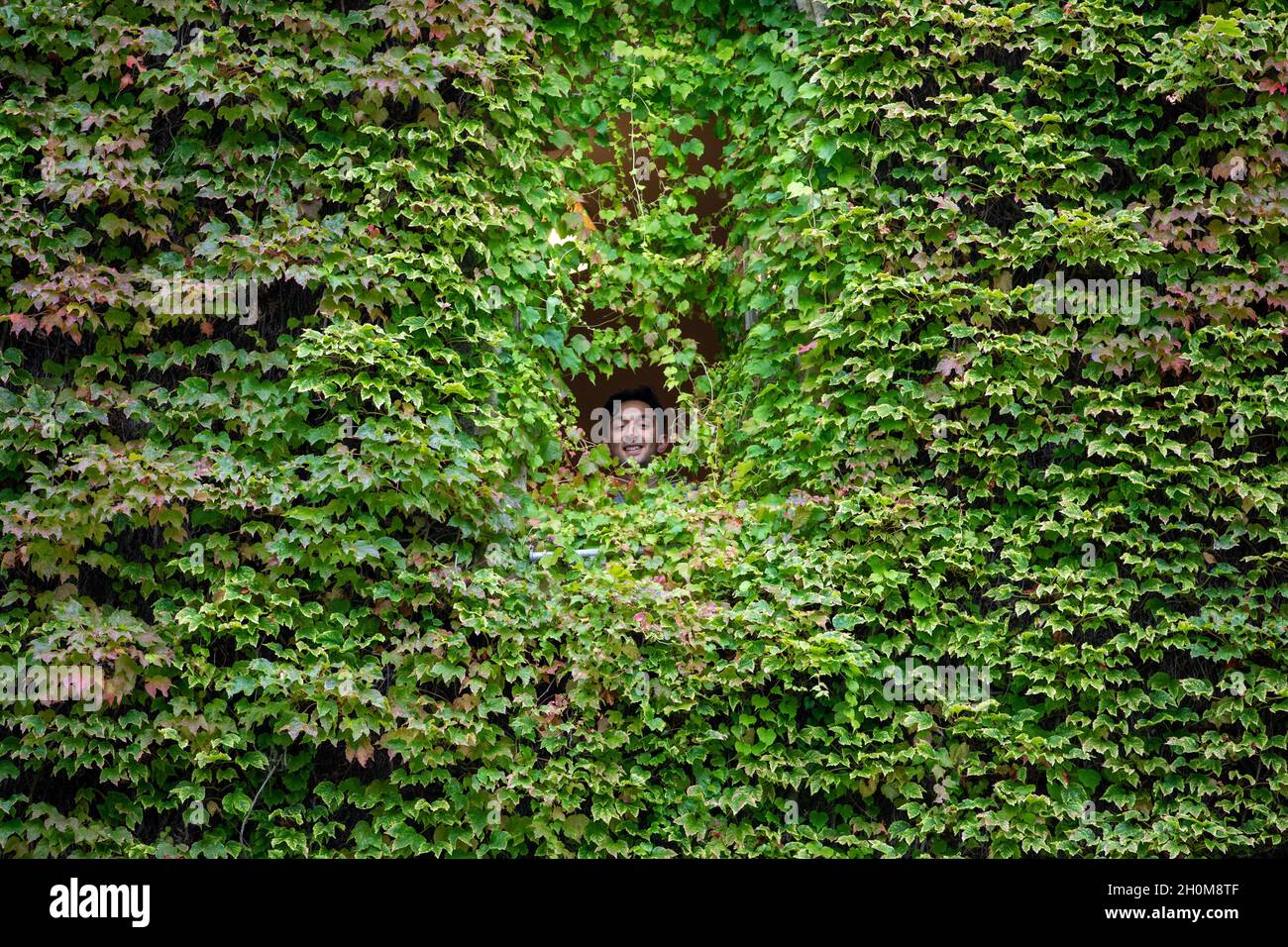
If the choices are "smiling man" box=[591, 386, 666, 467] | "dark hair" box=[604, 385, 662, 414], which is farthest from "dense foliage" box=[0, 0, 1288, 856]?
"dark hair" box=[604, 385, 662, 414]

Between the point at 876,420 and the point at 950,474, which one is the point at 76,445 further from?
the point at 950,474

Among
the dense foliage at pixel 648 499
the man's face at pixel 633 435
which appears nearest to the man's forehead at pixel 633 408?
the man's face at pixel 633 435

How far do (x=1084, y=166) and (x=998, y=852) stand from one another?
3.29 m

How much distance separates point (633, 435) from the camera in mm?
5980

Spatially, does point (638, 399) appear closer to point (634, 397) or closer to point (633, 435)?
point (634, 397)

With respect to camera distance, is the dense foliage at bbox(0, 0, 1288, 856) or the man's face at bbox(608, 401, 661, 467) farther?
the man's face at bbox(608, 401, 661, 467)

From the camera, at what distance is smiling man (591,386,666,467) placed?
234 inches

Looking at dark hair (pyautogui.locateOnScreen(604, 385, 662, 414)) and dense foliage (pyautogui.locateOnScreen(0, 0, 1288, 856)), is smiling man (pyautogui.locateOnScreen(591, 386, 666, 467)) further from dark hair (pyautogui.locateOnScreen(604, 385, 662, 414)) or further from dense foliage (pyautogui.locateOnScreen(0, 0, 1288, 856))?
dense foliage (pyautogui.locateOnScreen(0, 0, 1288, 856))

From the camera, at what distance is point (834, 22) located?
5449 millimetres

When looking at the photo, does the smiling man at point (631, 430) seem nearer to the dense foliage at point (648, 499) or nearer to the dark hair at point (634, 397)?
the dark hair at point (634, 397)

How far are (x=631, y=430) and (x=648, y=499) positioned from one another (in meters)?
0.49

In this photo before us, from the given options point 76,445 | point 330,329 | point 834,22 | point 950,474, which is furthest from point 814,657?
point 76,445

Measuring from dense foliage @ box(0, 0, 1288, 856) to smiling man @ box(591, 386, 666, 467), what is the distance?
1.63 ft

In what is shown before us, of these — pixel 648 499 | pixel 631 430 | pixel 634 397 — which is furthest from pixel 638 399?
pixel 648 499
